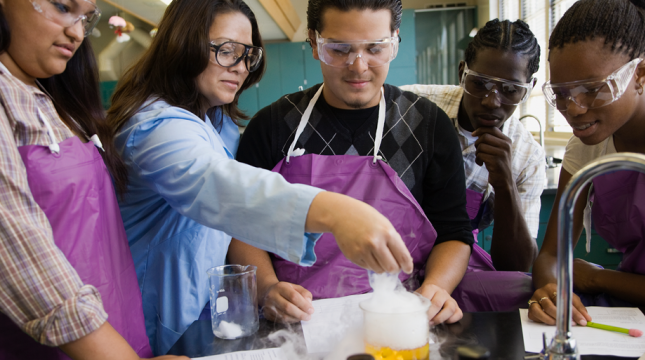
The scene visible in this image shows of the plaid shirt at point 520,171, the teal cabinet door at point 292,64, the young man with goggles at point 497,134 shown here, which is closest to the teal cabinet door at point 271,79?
the teal cabinet door at point 292,64

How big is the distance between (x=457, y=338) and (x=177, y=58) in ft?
3.47

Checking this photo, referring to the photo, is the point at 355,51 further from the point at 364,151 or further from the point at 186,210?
the point at 186,210

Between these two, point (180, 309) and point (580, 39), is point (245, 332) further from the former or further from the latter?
point (580, 39)

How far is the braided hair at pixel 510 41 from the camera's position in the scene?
1804 millimetres

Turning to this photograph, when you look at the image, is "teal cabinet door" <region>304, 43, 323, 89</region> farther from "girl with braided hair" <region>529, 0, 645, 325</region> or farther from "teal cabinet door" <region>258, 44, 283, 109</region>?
"girl with braided hair" <region>529, 0, 645, 325</region>

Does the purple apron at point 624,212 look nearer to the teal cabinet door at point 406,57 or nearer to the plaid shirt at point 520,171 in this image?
the plaid shirt at point 520,171

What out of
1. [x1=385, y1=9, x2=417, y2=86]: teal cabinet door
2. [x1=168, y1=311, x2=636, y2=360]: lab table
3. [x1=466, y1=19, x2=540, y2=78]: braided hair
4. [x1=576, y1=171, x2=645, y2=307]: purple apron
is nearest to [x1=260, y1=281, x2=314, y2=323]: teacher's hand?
[x1=168, y1=311, x2=636, y2=360]: lab table

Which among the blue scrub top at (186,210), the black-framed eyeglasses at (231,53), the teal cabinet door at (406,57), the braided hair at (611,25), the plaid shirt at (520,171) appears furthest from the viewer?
the teal cabinet door at (406,57)

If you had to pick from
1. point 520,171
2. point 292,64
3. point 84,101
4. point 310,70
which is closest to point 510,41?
point 520,171

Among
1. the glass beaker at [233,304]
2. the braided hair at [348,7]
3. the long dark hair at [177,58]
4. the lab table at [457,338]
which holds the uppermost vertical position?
the braided hair at [348,7]

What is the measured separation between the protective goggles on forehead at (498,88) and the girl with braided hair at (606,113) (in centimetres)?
49

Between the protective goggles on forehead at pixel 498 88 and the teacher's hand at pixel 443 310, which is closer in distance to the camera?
the teacher's hand at pixel 443 310

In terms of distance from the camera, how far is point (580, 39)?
3.88 feet

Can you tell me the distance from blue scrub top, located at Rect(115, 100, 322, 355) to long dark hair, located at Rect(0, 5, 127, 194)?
5 centimetres
